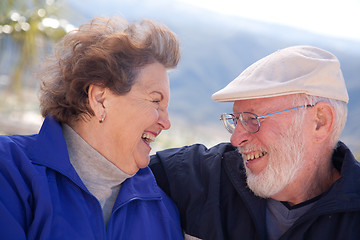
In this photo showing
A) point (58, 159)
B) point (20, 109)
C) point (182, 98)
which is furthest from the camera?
point (182, 98)

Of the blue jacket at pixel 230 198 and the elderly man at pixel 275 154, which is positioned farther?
the elderly man at pixel 275 154

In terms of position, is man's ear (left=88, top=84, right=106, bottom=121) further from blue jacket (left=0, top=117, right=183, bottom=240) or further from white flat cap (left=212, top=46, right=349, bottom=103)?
white flat cap (left=212, top=46, right=349, bottom=103)

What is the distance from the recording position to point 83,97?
183 cm

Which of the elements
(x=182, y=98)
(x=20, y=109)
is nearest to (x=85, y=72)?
(x=20, y=109)

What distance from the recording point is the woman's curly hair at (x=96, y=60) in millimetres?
1781

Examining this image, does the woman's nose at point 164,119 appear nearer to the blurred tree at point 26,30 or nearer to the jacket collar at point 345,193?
the jacket collar at point 345,193

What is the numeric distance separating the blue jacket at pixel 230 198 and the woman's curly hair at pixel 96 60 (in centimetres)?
52

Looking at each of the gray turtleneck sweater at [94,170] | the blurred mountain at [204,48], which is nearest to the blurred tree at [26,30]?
the blurred mountain at [204,48]

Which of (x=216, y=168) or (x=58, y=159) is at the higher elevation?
(x=58, y=159)

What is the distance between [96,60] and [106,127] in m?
0.30

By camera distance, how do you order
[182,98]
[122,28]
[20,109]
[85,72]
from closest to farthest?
[85,72] < [122,28] < [20,109] < [182,98]

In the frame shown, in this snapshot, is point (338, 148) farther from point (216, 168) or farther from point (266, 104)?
point (216, 168)

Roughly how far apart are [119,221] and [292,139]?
0.88 m

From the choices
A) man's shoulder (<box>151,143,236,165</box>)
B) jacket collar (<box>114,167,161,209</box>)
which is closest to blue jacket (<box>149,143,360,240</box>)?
man's shoulder (<box>151,143,236,165</box>)
